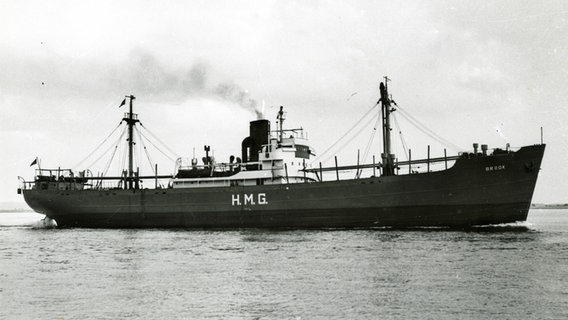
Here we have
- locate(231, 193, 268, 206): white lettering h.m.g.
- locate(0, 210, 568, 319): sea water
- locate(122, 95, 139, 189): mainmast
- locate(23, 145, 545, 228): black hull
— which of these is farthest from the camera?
locate(122, 95, 139, 189): mainmast

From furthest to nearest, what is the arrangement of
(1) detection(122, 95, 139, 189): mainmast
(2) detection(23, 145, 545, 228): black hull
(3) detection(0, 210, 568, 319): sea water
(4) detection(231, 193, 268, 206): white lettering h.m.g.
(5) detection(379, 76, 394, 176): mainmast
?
(1) detection(122, 95, 139, 189): mainmast
(4) detection(231, 193, 268, 206): white lettering h.m.g.
(5) detection(379, 76, 394, 176): mainmast
(2) detection(23, 145, 545, 228): black hull
(3) detection(0, 210, 568, 319): sea water

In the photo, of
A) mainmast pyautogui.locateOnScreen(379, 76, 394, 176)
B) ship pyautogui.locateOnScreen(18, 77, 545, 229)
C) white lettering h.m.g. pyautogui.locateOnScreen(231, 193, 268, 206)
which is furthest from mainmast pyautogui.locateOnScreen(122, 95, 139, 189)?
mainmast pyautogui.locateOnScreen(379, 76, 394, 176)

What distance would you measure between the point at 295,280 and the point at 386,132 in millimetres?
17700

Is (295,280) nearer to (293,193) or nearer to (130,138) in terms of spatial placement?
(293,193)

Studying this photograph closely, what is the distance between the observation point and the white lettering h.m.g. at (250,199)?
29938 mm

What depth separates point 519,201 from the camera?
25938 millimetres

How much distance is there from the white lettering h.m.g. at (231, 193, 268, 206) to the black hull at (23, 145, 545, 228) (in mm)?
59

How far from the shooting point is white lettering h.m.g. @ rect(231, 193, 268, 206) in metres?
29.9

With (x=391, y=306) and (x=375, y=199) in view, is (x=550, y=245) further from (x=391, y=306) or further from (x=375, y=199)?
(x=391, y=306)

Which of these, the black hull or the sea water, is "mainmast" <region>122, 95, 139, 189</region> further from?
the sea water

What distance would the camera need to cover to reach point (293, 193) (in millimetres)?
29047

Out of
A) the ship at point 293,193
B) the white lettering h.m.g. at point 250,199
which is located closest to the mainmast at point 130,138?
the ship at point 293,193

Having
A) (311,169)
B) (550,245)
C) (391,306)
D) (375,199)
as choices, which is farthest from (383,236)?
(391,306)

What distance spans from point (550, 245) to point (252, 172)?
17.1 m
